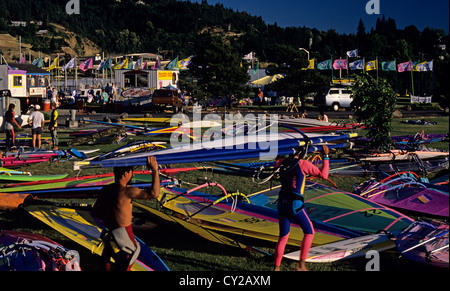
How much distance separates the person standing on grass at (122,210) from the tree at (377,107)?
11.8 meters

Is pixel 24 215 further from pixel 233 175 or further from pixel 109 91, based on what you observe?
pixel 109 91

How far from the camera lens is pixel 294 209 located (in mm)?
6484

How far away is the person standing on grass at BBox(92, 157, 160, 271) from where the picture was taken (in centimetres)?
577

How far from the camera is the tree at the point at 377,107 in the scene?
15820mm

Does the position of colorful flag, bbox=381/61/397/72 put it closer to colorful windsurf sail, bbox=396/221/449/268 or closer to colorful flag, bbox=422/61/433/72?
colorful flag, bbox=422/61/433/72

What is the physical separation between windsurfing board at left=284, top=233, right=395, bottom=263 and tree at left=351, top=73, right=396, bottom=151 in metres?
8.79

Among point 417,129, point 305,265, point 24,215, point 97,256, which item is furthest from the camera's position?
point 417,129

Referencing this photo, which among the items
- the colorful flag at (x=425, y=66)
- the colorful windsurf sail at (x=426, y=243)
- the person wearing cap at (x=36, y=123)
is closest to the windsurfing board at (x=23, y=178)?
the person wearing cap at (x=36, y=123)

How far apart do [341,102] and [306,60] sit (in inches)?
209

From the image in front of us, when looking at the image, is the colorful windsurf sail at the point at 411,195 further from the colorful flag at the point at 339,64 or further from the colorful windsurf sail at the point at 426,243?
the colorful flag at the point at 339,64

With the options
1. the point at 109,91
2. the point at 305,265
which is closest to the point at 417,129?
the point at 305,265

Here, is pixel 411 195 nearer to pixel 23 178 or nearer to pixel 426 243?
pixel 426 243
